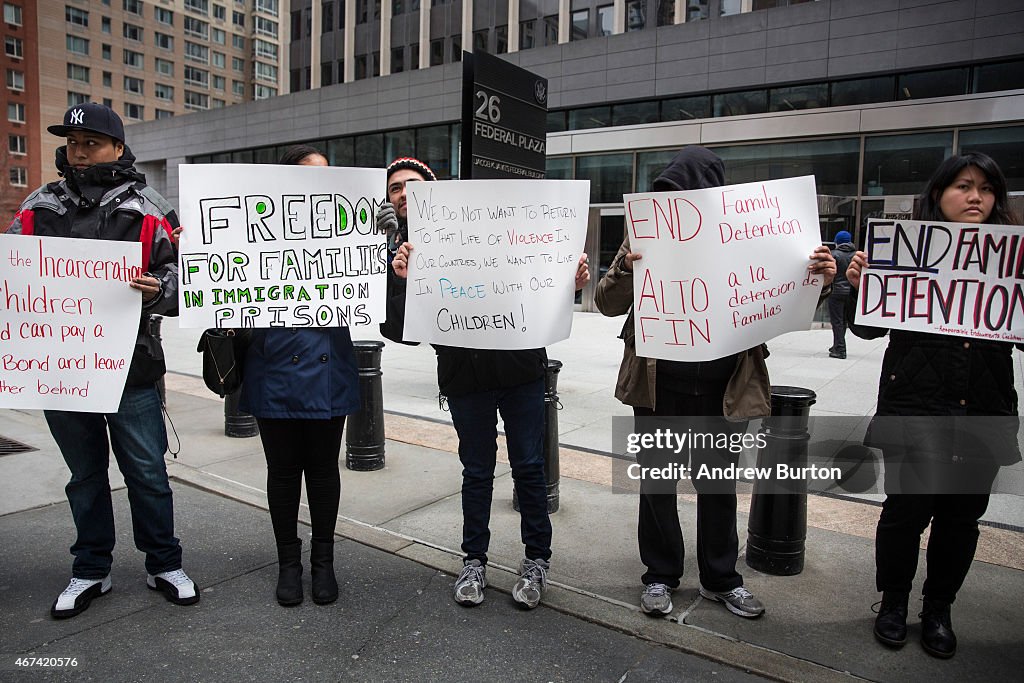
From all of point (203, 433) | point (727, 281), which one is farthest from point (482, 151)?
point (203, 433)

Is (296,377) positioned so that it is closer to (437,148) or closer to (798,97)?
(798,97)

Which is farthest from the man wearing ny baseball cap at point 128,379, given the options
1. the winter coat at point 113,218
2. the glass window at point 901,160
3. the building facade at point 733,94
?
the glass window at point 901,160

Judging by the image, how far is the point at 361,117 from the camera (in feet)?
93.6

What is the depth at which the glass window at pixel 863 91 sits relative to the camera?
60.5 feet

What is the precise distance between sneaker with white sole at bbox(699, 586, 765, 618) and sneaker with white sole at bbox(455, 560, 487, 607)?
1.10 meters

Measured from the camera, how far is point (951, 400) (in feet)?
9.47

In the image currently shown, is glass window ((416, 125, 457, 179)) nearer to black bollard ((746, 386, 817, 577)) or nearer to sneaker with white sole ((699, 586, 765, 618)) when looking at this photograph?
black bollard ((746, 386, 817, 577))

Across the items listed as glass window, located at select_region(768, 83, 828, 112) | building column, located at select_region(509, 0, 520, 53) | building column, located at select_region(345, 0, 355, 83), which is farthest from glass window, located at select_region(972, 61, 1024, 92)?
building column, located at select_region(345, 0, 355, 83)

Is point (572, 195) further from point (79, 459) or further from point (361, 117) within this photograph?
point (361, 117)

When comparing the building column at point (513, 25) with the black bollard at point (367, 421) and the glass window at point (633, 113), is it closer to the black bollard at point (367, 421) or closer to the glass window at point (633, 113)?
the glass window at point (633, 113)

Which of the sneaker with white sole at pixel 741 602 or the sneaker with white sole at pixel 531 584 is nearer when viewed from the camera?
the sneaker with white sole at pixel 741 602

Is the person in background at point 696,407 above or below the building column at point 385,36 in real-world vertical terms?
below

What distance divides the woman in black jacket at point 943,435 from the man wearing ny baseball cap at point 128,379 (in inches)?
123

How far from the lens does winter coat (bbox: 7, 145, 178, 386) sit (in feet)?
10.5
